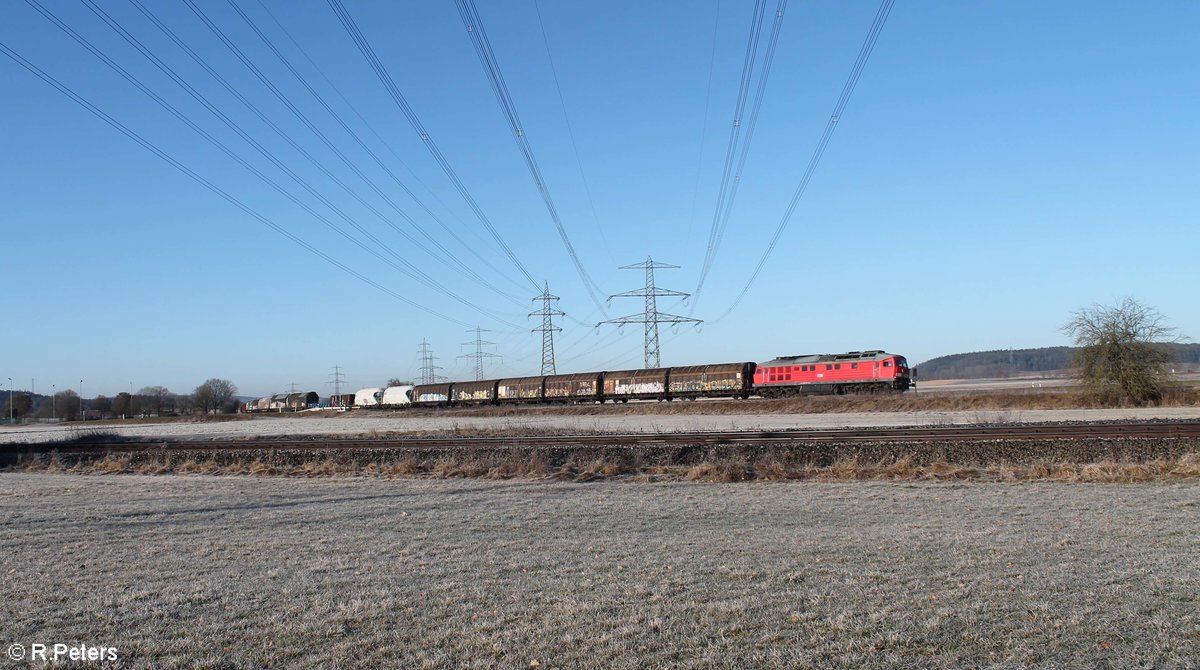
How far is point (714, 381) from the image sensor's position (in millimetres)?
59375

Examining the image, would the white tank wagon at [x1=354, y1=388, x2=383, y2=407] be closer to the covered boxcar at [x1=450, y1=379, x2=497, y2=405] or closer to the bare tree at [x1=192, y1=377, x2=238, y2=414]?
the covered boxcar at [x1=450, y1=379, x2=497, y2=405]

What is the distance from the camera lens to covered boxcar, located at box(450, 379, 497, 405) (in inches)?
2790

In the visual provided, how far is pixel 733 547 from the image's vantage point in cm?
1073

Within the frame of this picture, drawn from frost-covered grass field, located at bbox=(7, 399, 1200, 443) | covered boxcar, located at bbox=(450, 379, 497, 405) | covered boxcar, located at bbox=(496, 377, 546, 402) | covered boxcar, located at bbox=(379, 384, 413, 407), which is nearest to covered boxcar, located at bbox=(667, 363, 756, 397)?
frost-covered grass field, located at bbox=(7, 399, 1200, 443)

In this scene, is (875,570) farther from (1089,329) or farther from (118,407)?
(118,407)

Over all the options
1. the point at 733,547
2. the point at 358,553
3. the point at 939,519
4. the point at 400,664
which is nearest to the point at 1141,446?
the point at 939,519

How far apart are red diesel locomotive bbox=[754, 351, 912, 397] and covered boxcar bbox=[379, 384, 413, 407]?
36.6 metres

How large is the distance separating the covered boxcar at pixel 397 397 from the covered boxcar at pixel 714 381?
30.6 metres

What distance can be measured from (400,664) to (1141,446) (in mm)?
20222

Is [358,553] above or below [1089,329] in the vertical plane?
below

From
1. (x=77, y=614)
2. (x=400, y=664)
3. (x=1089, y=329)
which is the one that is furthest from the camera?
(x=1089, y=329)

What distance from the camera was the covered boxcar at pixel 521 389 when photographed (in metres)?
67.2

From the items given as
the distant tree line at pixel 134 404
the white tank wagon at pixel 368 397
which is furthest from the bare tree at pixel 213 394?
the white tank wagon at pixel 368 397

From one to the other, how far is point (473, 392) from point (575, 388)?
11790 millimetres
